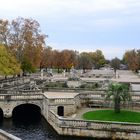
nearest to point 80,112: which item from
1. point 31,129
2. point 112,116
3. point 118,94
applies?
point 112,116

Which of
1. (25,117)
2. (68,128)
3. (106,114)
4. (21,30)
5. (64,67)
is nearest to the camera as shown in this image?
(68,128)

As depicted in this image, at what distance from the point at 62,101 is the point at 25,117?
6567 millimetres

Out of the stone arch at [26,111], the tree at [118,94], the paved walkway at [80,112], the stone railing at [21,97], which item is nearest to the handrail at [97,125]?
the paved walkway at [80,112]

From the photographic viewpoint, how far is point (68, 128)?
4141 cm

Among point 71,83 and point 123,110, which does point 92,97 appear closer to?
point 123,110

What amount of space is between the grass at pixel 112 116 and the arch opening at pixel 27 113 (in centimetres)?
856

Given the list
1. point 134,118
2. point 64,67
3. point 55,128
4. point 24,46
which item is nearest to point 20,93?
point 55,128

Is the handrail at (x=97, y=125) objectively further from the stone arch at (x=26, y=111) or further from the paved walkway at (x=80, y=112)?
the stone arch at (x=26, y=111)

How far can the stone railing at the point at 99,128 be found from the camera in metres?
39.1

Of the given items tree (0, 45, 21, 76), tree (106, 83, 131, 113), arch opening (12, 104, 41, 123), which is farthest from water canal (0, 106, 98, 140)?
tree (0, 45, 21, 76)

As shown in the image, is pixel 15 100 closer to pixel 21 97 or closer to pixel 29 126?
pixel 21 97

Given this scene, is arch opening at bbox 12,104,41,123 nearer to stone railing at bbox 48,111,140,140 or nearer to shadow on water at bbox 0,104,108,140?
shadow on water at bbox 0,104,108,140

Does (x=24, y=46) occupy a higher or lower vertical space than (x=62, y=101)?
higher

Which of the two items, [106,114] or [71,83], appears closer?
[106,114]
